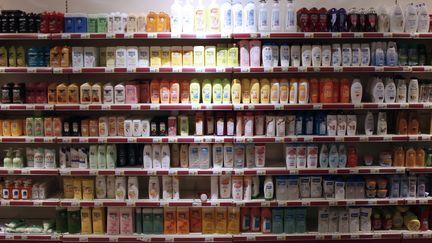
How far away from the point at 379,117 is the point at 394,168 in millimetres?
594

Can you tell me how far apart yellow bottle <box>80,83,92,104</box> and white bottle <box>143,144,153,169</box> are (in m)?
0.80

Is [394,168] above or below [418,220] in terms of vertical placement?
above

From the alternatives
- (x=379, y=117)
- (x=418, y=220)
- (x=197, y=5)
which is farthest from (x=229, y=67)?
(x=418, y=220)

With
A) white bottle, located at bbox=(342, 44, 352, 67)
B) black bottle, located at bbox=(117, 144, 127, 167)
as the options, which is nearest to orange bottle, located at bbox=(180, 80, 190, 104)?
black bottle, located at bbox=(117, 144, 127, 167)

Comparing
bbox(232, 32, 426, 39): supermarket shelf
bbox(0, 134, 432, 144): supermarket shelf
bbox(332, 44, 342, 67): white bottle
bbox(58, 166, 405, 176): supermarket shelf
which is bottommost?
bbox(58, 166, 405, 176): supermarket shelf

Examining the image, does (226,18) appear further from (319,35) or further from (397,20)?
(397,20)

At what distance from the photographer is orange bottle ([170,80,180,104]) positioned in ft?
17.2

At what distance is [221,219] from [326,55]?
7.03 ft

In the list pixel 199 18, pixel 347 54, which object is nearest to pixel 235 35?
A: pixel 199 18

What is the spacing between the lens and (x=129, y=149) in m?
5.45

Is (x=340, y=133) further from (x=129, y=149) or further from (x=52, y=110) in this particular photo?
(x=52, y=110)

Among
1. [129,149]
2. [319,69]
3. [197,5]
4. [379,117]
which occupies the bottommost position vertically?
[129,149]

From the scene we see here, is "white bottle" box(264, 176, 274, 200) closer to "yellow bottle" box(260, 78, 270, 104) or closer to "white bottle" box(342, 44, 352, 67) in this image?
"yellow bottle" box(260, 78, 270, 104)

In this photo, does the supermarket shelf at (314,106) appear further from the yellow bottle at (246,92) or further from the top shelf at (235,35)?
the top shelf at (235,35)
